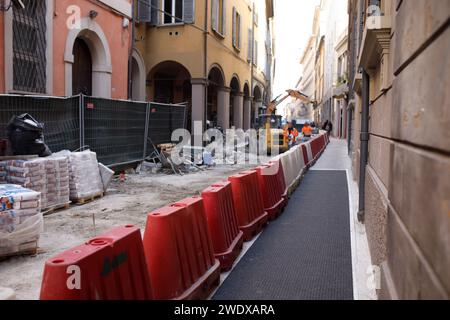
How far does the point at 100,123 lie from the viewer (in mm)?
11180

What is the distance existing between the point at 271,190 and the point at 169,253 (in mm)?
4084

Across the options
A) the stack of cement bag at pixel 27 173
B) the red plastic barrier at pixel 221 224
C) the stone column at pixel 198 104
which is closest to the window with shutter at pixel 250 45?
the stone column at pixel 198 104

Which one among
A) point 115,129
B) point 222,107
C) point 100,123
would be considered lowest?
point 115,129

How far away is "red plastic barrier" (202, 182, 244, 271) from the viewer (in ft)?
15.6

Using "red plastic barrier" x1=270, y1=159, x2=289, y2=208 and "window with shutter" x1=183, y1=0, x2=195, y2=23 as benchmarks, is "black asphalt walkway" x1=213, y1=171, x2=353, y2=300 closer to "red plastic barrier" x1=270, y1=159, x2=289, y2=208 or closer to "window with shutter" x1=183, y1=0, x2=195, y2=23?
"red plastic barrier" x1=270, y1=159, x2=289, y2=208

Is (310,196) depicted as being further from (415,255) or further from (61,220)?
(415,255)

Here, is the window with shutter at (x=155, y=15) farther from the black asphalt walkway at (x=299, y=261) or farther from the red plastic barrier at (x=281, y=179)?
the black asphalt walkway at (x=299, y=261)

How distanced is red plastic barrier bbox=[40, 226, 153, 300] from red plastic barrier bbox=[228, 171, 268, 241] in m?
2.74

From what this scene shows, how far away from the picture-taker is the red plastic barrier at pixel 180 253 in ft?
11.3

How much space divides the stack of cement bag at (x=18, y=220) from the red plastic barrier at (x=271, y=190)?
327 cm

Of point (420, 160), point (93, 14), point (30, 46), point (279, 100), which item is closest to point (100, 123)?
point (30, 46)

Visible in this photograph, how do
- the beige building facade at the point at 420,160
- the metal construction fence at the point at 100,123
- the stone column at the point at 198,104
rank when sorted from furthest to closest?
1. the stone column at the point at 198,104
2. the metal construction fence at the point at 100,123
3. the beige building facade at the point at 420,160

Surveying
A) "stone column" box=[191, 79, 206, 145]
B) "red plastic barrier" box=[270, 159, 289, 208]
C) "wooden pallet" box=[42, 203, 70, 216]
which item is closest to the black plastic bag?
"wooden pallet" box=[42, 203, 70, 216]

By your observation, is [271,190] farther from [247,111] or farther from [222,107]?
[247,111]
